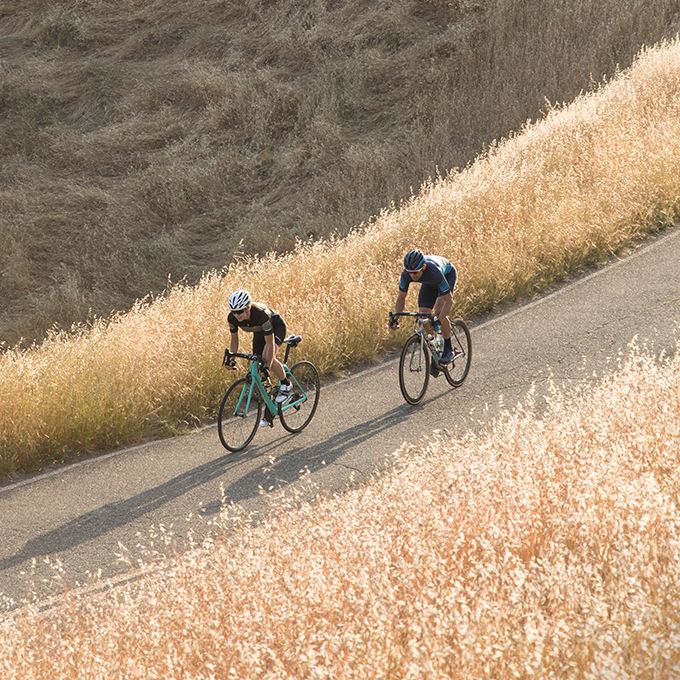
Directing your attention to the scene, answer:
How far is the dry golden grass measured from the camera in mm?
3664

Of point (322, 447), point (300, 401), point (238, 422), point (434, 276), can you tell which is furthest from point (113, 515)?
point (434, 276)

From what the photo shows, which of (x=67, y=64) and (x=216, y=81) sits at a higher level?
(x=67, y=64)

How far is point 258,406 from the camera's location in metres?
10.9

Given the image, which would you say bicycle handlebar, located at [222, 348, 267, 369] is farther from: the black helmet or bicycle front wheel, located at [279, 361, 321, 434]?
the black helmet

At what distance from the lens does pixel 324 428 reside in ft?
35.9

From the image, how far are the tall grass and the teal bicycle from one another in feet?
3.28

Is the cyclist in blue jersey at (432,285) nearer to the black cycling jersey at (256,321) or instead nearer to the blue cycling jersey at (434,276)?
the blue cycling jersey at (434,276)

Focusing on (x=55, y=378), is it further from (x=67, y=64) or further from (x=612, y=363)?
(x=67, y=64)

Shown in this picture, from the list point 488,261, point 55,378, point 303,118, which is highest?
point 303,118

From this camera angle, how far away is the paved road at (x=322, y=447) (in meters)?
8.92

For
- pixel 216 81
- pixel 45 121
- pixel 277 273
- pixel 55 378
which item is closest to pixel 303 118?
pixel 216 81

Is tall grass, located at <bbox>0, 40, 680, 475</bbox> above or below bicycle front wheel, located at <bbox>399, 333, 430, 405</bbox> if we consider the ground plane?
above

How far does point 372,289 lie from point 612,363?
3903mm

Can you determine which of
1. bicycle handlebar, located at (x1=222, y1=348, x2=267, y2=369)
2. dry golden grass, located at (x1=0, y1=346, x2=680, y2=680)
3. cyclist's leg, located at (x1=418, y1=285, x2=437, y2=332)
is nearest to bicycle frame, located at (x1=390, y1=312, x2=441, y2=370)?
cyclist's leg, located at (x1=418, y1=285, x2=437, y2=332)
